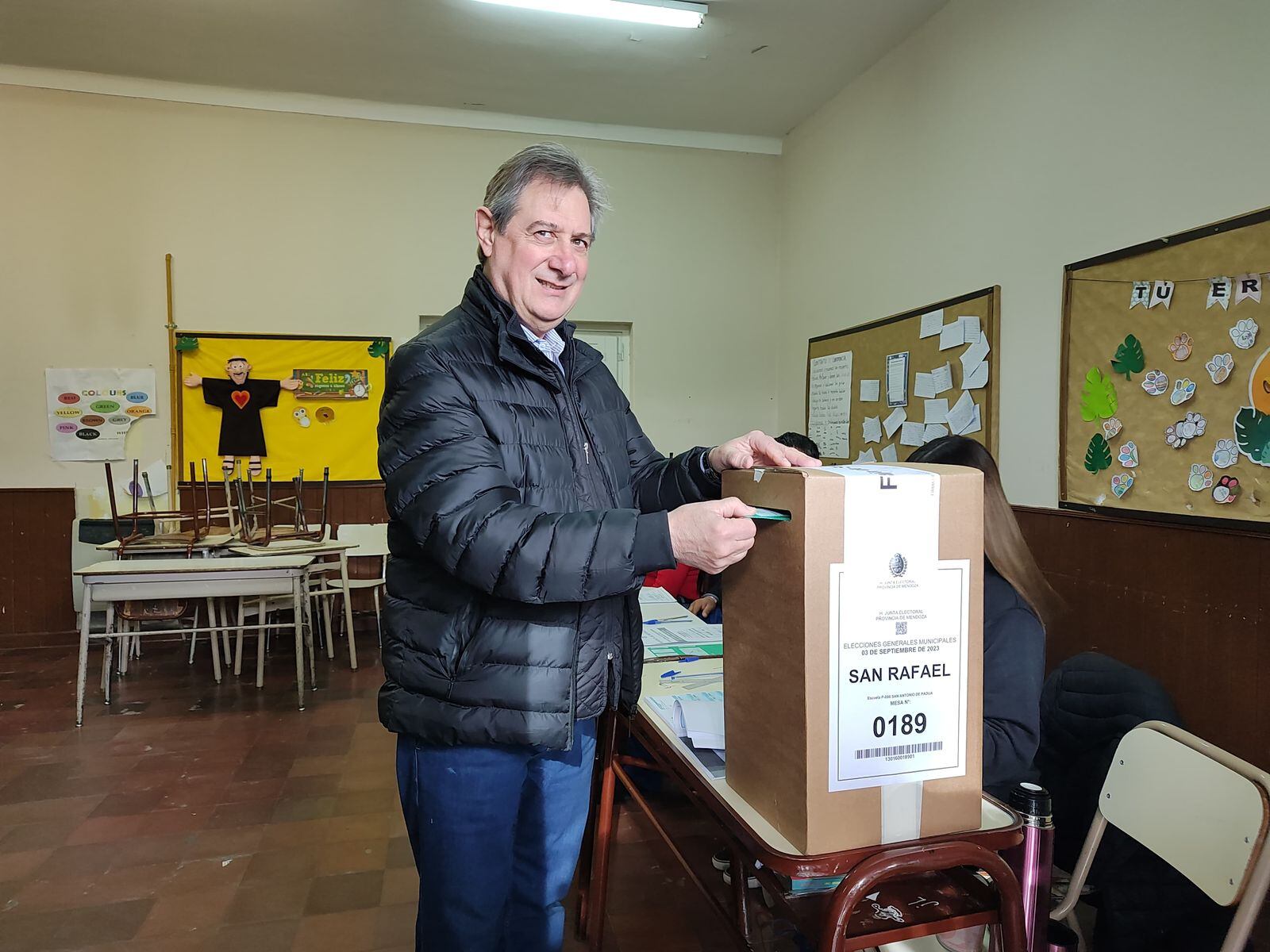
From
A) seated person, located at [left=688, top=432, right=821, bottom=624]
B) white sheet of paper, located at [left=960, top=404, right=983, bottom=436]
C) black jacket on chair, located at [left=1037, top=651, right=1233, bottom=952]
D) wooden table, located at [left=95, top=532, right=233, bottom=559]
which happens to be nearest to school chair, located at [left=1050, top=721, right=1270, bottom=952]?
black jacket on chair, located at [left=1037, top=651, right=1233, bottom=952]

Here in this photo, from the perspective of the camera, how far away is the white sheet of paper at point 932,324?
3820 millimetres

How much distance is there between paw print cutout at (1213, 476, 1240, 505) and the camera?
7.57 ft

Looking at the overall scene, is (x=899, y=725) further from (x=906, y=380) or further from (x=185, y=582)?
(x=185, y=582)

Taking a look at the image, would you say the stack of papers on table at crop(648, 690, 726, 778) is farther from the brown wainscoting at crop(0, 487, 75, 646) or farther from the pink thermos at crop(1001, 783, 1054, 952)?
the brown wainscoting at crop(0, 487, 75, 646)

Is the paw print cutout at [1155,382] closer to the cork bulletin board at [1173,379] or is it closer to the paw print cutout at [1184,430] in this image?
the cork bulletin board at [1173,379]

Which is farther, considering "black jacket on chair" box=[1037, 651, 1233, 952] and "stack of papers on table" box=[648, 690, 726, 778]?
"black jacket on chair" box=[1037, 651, 1233, 952]

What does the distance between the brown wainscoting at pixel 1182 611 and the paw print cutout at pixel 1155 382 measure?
439mm

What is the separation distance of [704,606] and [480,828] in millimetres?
1865

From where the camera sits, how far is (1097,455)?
284cm

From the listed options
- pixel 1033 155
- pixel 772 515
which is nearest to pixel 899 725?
pixel 772 515

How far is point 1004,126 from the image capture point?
3.36 metres

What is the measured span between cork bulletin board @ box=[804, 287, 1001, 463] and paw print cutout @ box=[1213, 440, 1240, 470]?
41.8 inches

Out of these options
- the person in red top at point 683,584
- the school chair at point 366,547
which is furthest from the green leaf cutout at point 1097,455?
the school chair at point 366,547

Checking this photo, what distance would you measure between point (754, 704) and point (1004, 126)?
131 inches
